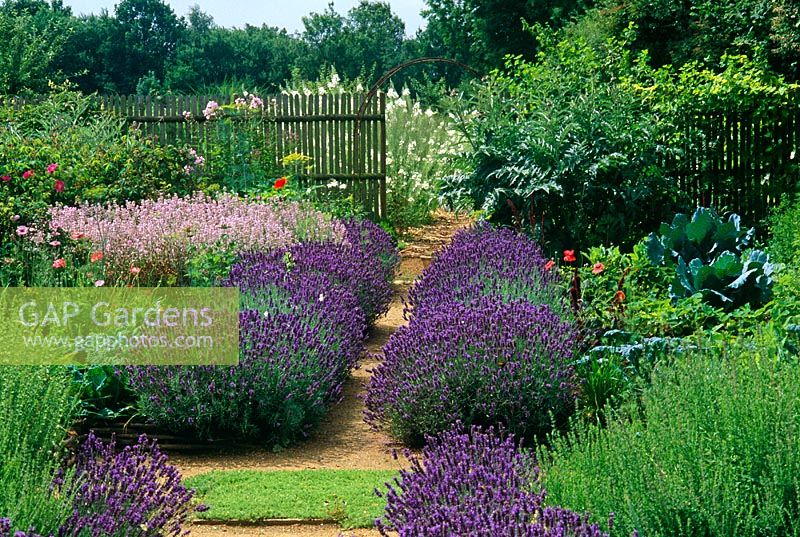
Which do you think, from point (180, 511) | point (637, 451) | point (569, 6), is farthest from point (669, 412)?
point (569, 6)

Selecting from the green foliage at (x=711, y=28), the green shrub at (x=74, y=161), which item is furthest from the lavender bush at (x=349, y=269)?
the green foliage at (x=711, y=28)

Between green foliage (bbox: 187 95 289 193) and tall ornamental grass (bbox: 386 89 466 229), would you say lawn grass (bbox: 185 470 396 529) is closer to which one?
green foliage (bbox: 187 95 289 193)

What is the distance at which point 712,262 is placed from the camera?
6.61 metres

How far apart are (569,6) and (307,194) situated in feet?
60.0

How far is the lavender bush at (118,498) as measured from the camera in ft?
10.2

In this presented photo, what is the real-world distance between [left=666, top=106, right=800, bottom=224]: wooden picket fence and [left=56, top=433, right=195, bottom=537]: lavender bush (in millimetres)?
7235

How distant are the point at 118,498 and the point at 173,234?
524 centimetres

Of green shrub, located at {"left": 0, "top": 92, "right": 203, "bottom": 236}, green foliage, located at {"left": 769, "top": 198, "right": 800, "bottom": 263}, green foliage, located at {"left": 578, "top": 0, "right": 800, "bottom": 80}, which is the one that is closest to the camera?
green foliage, located at {"left": 769, "top": 198, "right": 800, "bottom": 263}

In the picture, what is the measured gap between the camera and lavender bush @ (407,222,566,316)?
6.27m

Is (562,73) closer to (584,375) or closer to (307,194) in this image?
(307,194)

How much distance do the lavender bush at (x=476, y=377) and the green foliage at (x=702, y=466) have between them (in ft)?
4.51

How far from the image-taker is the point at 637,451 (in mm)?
3203

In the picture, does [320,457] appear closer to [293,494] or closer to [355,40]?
[293,494]

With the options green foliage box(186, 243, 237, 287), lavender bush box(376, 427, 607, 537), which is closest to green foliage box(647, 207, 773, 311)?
lavender bush box(376, 427, 607, 537)
